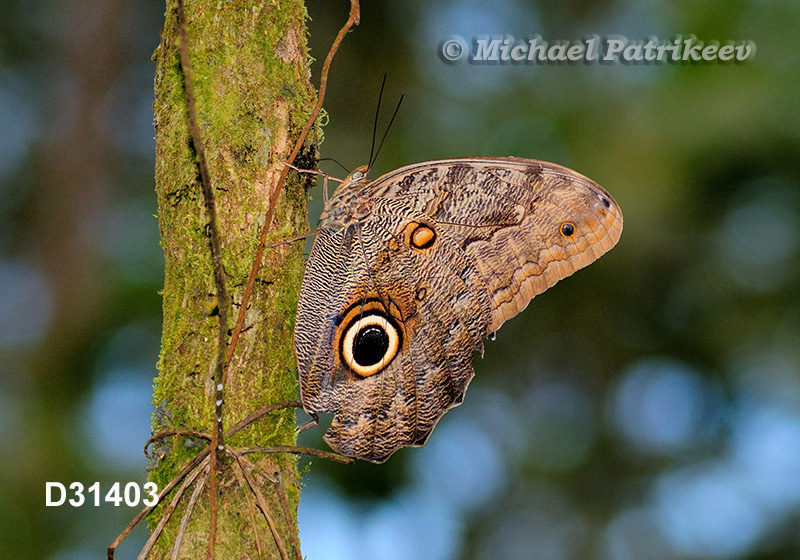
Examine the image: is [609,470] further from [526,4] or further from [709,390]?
[526,4]

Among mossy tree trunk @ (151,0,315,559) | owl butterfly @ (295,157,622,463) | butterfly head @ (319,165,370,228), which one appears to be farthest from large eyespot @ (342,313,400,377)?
butterfly head @ (319,165,370,228)

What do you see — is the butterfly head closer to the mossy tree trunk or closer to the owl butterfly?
the owl butterfly

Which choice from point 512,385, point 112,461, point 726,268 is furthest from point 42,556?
point 726,268

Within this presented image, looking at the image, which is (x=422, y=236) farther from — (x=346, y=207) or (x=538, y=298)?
(x=538, y=298)

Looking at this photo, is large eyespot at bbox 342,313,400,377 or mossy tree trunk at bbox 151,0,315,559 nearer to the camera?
mossy tree trunk at bbox 151,0,315,559

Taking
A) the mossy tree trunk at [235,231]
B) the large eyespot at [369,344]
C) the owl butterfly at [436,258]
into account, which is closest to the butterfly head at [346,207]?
the owl butterfly at [436,258]

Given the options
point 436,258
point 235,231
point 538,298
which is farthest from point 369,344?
point 538,298

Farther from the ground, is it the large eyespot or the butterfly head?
the butterfly head
